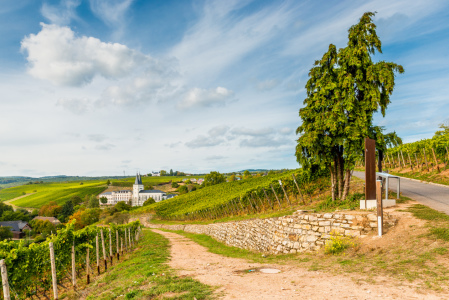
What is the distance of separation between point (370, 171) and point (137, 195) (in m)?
153

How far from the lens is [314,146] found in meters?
15.1

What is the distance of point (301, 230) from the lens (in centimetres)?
1223

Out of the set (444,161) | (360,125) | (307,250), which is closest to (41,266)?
(307,250)

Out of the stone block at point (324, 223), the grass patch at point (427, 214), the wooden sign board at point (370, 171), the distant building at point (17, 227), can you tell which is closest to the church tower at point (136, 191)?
the distant building at point (17, 227)

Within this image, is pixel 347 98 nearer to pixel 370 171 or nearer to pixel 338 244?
pixel 370 171

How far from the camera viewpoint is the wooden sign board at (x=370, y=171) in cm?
1185

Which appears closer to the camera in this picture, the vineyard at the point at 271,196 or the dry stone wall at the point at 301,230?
the dry stone wall at the point at 301,230

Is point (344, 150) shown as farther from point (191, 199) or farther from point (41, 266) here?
point (191, 199)

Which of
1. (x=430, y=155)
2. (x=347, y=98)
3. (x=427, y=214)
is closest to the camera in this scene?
(x=427, y=214)

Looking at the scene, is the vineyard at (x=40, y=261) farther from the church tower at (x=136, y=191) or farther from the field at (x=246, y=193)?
the church tower at (x=136, y=191)

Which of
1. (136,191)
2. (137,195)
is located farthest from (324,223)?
(136,191)

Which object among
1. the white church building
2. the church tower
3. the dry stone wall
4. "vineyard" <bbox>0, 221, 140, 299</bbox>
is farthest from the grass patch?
the church tower

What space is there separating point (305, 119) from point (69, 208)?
373ft

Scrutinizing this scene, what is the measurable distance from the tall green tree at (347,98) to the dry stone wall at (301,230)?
4230 millimetres
